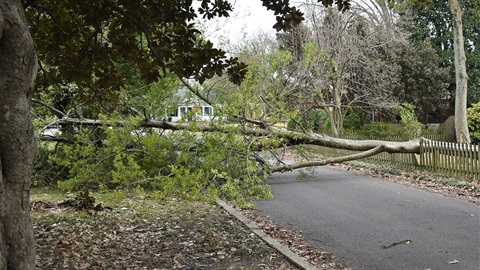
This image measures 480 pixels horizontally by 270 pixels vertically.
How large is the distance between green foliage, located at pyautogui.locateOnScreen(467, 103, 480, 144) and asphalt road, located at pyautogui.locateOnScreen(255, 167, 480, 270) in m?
10.9

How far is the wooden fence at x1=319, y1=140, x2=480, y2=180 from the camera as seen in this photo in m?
11.7

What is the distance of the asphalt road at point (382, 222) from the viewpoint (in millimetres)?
5621

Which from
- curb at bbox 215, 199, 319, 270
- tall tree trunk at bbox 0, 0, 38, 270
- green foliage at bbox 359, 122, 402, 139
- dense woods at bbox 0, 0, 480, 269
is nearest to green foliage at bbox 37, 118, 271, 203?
dense woods at bbox 0, 0, 480, 269

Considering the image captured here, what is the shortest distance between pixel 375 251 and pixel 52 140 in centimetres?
927

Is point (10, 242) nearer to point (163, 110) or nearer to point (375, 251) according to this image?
point (375, 251)

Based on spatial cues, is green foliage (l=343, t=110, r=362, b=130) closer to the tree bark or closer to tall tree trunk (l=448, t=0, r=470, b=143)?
tall tree trunk (l=448, t=0, r=470, b=143)

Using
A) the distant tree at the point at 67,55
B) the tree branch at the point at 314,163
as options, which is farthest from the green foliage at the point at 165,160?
the tree branch at the point at 314,163

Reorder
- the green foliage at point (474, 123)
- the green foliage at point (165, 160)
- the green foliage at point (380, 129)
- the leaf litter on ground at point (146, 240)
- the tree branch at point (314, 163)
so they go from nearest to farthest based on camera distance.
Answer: the leaf litter on ground at point (146, 240), the green foliage at point (165, 160), the tree branch at point (314, 163), the green foliage at point (474, 123), the green foliage at point (380, 129)

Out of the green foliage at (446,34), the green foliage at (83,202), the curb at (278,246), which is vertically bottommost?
the curb at (278,246)

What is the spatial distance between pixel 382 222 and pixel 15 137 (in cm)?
661

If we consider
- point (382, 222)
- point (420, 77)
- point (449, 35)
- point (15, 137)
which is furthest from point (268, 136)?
point (449, 35)

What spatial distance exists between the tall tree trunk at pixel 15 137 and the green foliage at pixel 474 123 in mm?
21859

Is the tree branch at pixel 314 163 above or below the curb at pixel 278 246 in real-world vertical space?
above

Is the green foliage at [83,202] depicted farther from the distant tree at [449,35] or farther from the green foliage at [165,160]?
the distant tree at [449,35]
